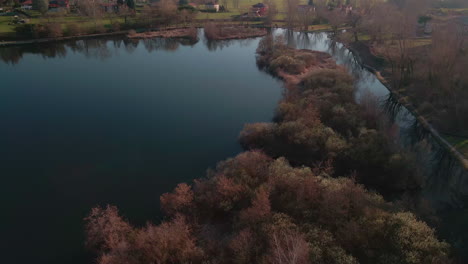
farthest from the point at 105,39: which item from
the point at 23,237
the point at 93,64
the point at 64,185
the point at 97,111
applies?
the point at 23,237

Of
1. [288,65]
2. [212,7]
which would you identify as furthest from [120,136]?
[212,7]

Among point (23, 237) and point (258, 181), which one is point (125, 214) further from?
point (258, 181)

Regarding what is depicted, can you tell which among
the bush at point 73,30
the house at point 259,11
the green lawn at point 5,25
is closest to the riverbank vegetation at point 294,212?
the bush at point 73,30

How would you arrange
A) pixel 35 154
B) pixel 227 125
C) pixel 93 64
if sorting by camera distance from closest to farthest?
pixel 35 154, pixel 227 125, pixel 93 64

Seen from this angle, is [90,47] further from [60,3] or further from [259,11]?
[259,11]

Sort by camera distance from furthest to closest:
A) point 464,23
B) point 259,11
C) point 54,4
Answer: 1. point 259,11
2. point 54,4
3. point 464,23

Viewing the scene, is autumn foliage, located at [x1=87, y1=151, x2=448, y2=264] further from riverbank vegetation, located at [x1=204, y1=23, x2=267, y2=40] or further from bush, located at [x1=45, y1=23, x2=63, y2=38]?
bush, located at [x1=45, y1=23, x2=63, y2=38]
